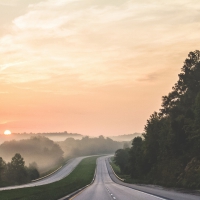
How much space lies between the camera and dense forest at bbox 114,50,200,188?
226ft

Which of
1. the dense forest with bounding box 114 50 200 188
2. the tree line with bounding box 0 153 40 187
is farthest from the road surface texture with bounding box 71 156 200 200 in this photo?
the tree line with bounding box 0 153 40 187

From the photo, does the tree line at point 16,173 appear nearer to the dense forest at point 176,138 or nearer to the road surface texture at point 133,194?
the dense forest at point 176,138

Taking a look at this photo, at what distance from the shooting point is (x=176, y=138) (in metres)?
80.6

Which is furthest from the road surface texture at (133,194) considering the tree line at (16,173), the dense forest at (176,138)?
the tree line at (16,173)

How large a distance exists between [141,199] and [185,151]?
50.8m

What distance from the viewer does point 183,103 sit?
92.5m

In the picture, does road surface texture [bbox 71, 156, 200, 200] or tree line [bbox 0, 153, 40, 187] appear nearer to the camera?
road surface texture [bbox 71, 156, 200, 200]

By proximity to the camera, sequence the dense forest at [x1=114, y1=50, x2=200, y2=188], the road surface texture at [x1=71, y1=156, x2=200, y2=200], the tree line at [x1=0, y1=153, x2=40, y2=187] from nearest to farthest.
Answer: the road surface texture at [x1=71, y1=156, x2=200, y2=200] < the dense forest at [x1=114, y1=50, x2=200, y2=188] < the tree line at [x1=0, y1=153, x2=40, y2=187]

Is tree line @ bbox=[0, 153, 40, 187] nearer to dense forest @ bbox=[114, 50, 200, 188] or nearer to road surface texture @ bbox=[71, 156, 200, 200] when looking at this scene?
dense forest @ bbox=[114, 50, 200, 188]

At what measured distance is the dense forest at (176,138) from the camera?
→ 6888cm

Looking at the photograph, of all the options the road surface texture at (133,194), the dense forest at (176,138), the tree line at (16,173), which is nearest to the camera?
the road surface texture at (133,194)

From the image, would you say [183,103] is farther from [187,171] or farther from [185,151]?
[187,171]

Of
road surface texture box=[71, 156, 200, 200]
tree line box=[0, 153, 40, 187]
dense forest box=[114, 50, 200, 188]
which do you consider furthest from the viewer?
tree line box=[0, 153, 40, 187]

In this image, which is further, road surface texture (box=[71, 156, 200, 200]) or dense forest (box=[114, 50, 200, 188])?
dense forest (box=[114, 50, 200, 188])
